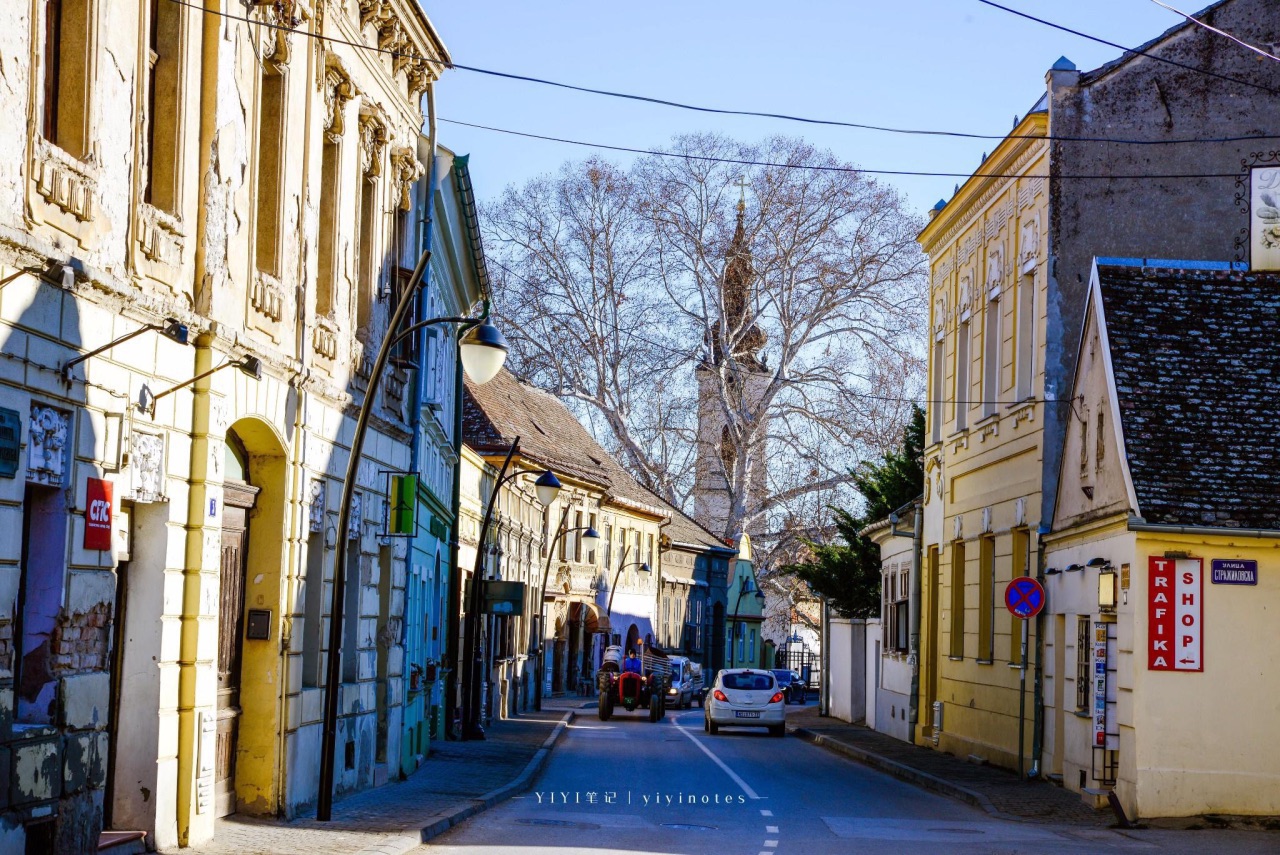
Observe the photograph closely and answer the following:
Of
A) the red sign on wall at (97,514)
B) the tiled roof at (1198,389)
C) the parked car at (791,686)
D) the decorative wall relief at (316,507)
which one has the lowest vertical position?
the parked car at (791,686)

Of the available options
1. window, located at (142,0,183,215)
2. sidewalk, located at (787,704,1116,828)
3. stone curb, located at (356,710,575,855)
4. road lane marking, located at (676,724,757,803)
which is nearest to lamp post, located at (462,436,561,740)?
stone curb, located at (356,710,575,855)

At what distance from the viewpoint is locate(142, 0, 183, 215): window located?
12.2 m

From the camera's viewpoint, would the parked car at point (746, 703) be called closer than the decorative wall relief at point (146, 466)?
No

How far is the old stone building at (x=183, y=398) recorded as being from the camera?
393 inches

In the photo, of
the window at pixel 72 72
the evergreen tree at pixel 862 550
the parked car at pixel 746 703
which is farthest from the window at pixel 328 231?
the evergreen tree at pixel 862 550

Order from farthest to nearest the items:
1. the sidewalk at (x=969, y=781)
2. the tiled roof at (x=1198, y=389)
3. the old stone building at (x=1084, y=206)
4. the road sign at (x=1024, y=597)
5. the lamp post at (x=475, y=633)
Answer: the lamp post at (x=475, y=633) < the old stone building at (x=1084, y=206) < the road sign at (x=1024, y=597) < the sidewalk at (x=969, y=781) < the tiled roof at (x=1198, y=389)

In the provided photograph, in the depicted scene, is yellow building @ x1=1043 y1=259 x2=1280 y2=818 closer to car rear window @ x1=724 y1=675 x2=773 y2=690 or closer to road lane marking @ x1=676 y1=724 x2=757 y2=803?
road lane marking @ x1=676 y1=724 x2=757 y2=803

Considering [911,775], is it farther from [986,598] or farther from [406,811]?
[406,811]

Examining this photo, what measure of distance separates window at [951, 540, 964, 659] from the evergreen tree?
34.3 feet

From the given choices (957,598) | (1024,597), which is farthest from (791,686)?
(1024,597)

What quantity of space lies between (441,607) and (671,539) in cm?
4513

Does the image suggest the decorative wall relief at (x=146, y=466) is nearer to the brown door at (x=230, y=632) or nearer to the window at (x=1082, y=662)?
the brown door at (x=230, y=632)

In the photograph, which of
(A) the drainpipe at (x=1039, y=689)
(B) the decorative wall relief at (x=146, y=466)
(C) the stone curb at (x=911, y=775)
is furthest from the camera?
(A) the drainpipe at (x=1039, y=689)

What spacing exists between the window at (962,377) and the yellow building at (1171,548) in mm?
7520
